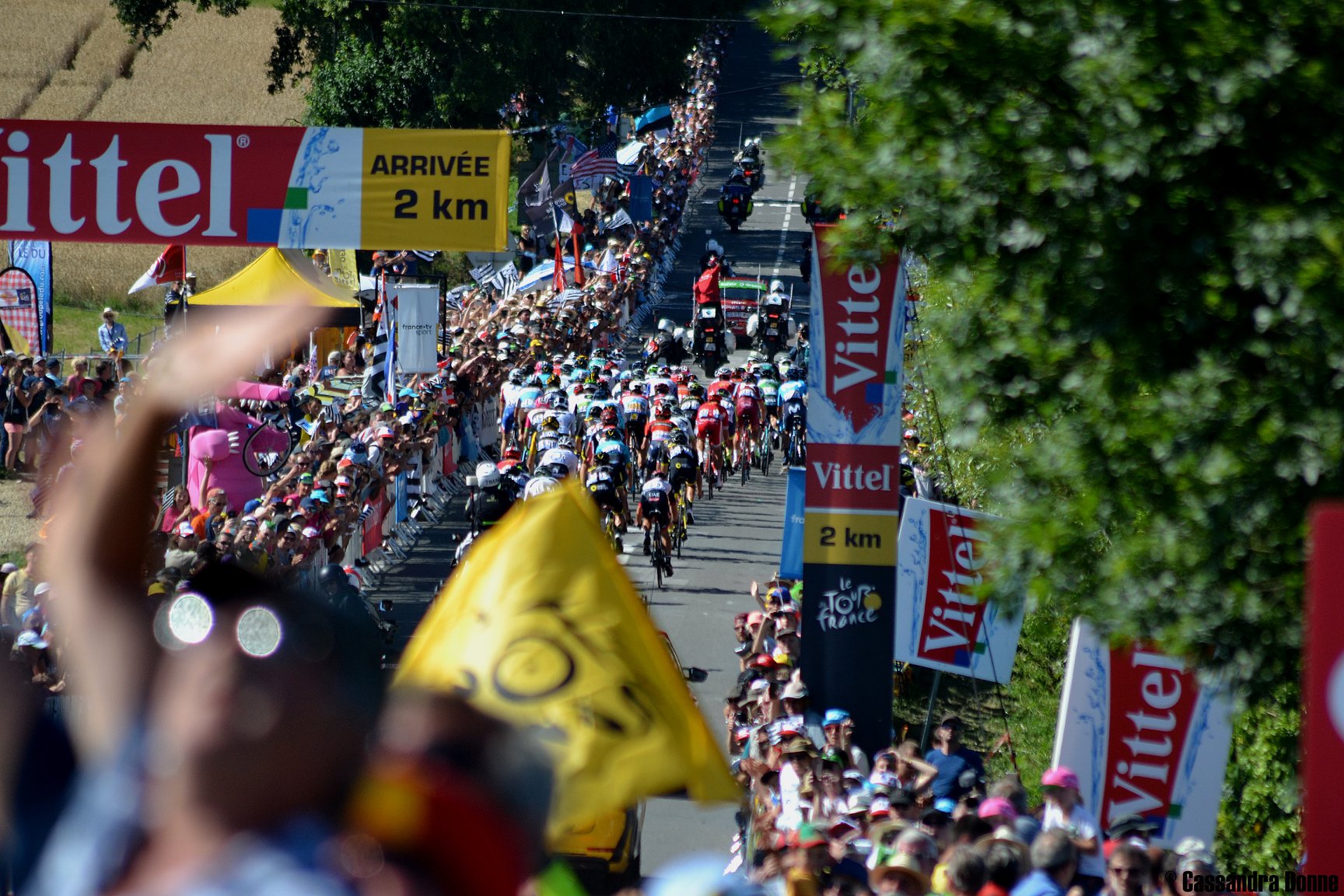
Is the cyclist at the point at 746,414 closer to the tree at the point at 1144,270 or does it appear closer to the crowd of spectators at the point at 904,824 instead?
the crowd of spectators at the point at 904,824

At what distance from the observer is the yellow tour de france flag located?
3.29 m

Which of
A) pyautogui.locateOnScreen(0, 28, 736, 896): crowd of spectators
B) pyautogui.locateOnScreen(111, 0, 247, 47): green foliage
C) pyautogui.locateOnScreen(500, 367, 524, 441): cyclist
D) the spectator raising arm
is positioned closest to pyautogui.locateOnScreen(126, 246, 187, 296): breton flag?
pyautogui.locateOnScreen(500, 367, 524, 441): cyclist

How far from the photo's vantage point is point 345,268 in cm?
2923

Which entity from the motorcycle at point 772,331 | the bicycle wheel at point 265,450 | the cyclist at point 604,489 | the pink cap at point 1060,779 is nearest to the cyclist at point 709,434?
the cyclist at point 604,489

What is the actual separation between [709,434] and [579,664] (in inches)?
801

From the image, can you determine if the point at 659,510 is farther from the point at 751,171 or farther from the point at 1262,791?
the point at 751,171

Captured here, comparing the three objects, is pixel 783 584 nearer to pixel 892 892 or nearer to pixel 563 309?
pixel 892 892

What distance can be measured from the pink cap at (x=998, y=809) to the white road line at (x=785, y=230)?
4027 centimetres

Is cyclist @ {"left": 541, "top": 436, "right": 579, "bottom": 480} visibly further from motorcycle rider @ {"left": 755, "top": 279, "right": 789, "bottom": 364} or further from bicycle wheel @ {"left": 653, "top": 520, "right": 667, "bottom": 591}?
motorcycle rider @ {"left": 755, "top": 279, "right": 789, "bottom": 364}

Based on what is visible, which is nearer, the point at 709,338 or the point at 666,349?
the point at 666,349

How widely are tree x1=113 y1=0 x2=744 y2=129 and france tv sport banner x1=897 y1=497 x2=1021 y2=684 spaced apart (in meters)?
34.0

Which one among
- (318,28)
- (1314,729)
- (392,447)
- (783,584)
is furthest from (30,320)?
(318,28)

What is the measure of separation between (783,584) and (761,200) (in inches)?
1788

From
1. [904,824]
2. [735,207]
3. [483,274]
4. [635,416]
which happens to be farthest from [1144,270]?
[735,207]
